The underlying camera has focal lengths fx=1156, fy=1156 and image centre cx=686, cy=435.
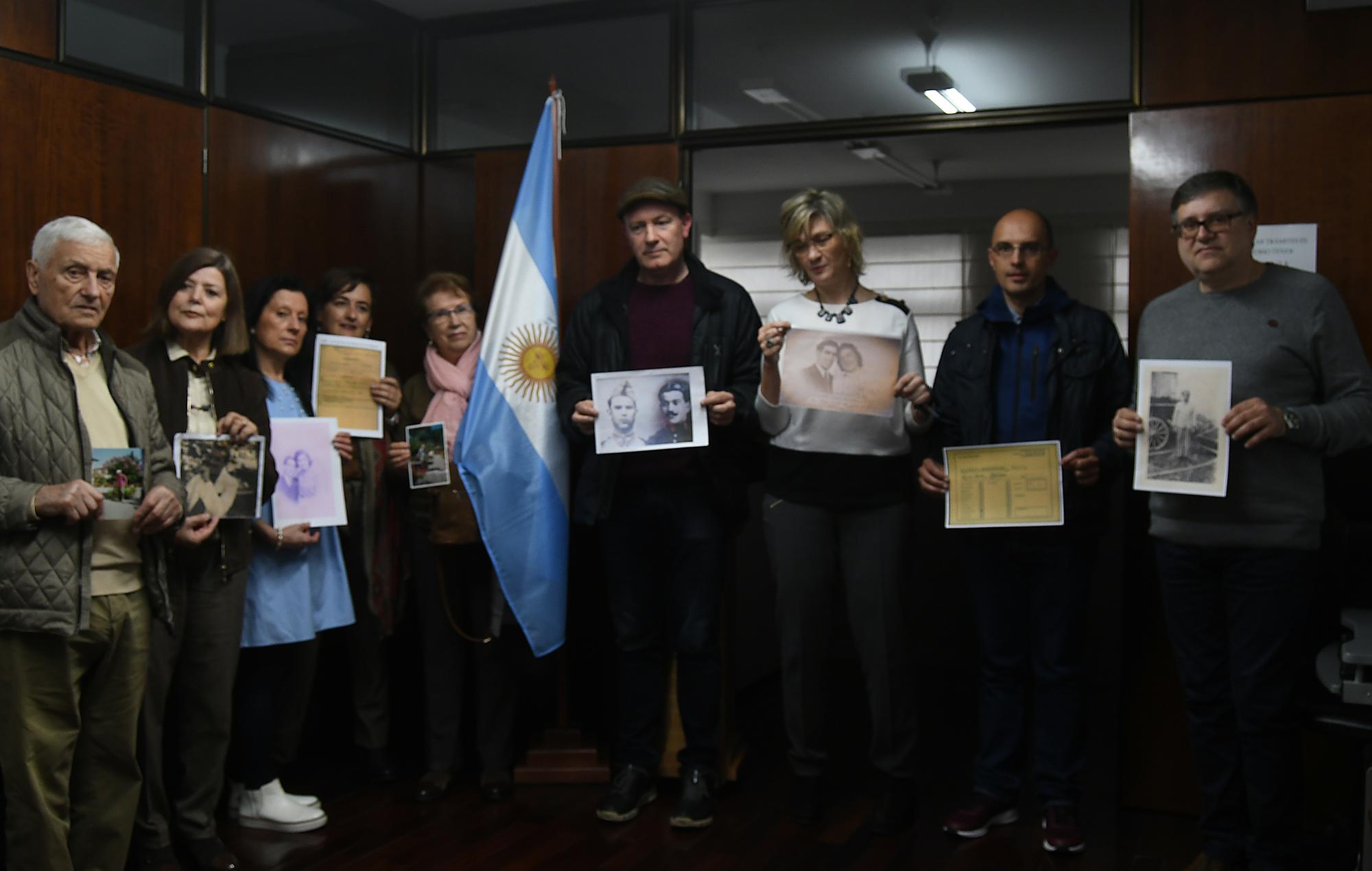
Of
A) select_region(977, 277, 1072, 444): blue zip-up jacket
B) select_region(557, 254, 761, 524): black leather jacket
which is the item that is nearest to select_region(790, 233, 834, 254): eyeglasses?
select_region(557, 254, 761, 524): black leather jacket

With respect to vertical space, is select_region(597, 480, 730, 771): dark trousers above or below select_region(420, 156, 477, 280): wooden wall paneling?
below

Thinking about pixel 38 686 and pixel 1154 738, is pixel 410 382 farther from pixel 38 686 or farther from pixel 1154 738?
pixel 1154 738

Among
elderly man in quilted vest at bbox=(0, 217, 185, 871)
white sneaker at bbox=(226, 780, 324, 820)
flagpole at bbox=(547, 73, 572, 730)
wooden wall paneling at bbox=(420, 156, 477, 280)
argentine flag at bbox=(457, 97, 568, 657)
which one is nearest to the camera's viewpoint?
elderly man in quilted vest at bbox=(0, 217, 185, 871)

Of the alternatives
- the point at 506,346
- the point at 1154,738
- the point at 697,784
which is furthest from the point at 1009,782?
the point at 506,346

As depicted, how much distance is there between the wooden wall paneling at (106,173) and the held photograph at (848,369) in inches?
67.5

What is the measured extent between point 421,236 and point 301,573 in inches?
64.4

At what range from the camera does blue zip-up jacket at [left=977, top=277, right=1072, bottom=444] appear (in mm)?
2758

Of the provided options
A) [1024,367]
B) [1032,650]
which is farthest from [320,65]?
[1032,650]

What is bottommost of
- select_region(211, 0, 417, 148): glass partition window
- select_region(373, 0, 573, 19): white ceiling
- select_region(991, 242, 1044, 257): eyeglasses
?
select_region(991, 242, 1044, 257): eyeglasses

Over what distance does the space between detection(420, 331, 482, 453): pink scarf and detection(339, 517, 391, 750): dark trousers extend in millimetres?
447

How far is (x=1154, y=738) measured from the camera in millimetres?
3113

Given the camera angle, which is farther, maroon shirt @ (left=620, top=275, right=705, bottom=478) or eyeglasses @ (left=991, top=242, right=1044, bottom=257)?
maroon shirt @ (left=620, top=275, right=705, bottom=478)

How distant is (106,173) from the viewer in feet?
9.78

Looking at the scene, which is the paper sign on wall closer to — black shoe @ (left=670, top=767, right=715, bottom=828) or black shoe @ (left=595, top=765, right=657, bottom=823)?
black shoe @ (left=670, top=767, right=715, bottom=828)
